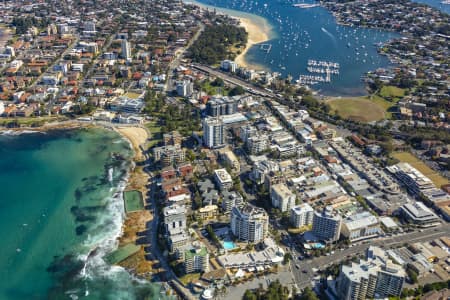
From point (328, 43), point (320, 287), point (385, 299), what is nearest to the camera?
point (385, 299)

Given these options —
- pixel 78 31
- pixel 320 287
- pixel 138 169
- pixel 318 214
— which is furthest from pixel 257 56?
pixel 320 287

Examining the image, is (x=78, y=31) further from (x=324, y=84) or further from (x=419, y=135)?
(x=419, y=135)

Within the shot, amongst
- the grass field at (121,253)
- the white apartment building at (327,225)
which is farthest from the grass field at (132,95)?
the white apartment building at (327,225)

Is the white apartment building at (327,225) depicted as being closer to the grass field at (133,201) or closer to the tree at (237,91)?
the grass field at (133,201)

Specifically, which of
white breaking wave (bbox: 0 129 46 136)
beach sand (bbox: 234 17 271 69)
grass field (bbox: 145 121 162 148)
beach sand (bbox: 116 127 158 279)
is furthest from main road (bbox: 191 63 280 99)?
white breaking wave (bbox: 0 129 46 136)

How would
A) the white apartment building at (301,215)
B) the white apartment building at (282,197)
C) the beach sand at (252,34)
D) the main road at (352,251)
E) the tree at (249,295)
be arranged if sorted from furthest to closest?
the beach sand at (252,34) → the white apartment building at (282,197) → the white apartment building at (301,215) → the main road at (352,251) → the tree at (249,295)

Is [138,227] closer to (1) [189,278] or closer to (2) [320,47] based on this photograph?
(1) [189,278]
